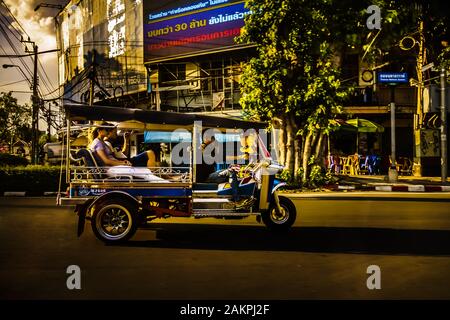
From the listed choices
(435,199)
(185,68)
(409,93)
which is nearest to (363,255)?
(435,199)

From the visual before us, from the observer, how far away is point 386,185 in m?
18.6

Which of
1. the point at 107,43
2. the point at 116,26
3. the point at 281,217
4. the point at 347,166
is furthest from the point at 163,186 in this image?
the point at 107,43

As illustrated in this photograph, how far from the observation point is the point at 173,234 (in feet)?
29.3

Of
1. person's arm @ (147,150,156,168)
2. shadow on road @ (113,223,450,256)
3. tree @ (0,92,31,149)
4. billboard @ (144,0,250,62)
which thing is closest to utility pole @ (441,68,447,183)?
billboard @ (144,0,250,62)

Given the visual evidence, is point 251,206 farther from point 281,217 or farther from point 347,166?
point 347,166

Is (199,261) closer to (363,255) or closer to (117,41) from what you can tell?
(363,255)

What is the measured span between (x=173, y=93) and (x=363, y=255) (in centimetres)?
2567

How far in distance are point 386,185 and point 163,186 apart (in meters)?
12.4

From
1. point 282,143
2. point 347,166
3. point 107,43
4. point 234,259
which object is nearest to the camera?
point 234,259

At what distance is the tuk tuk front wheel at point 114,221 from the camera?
783 centimetres

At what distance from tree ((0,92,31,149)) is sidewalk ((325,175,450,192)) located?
3939 cm

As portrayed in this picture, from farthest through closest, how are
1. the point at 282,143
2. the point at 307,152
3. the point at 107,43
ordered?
1. the point at 107,43
2. the point at 282,143
3. the point at 307,152

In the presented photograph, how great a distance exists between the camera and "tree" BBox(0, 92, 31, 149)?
5069 centimetres
